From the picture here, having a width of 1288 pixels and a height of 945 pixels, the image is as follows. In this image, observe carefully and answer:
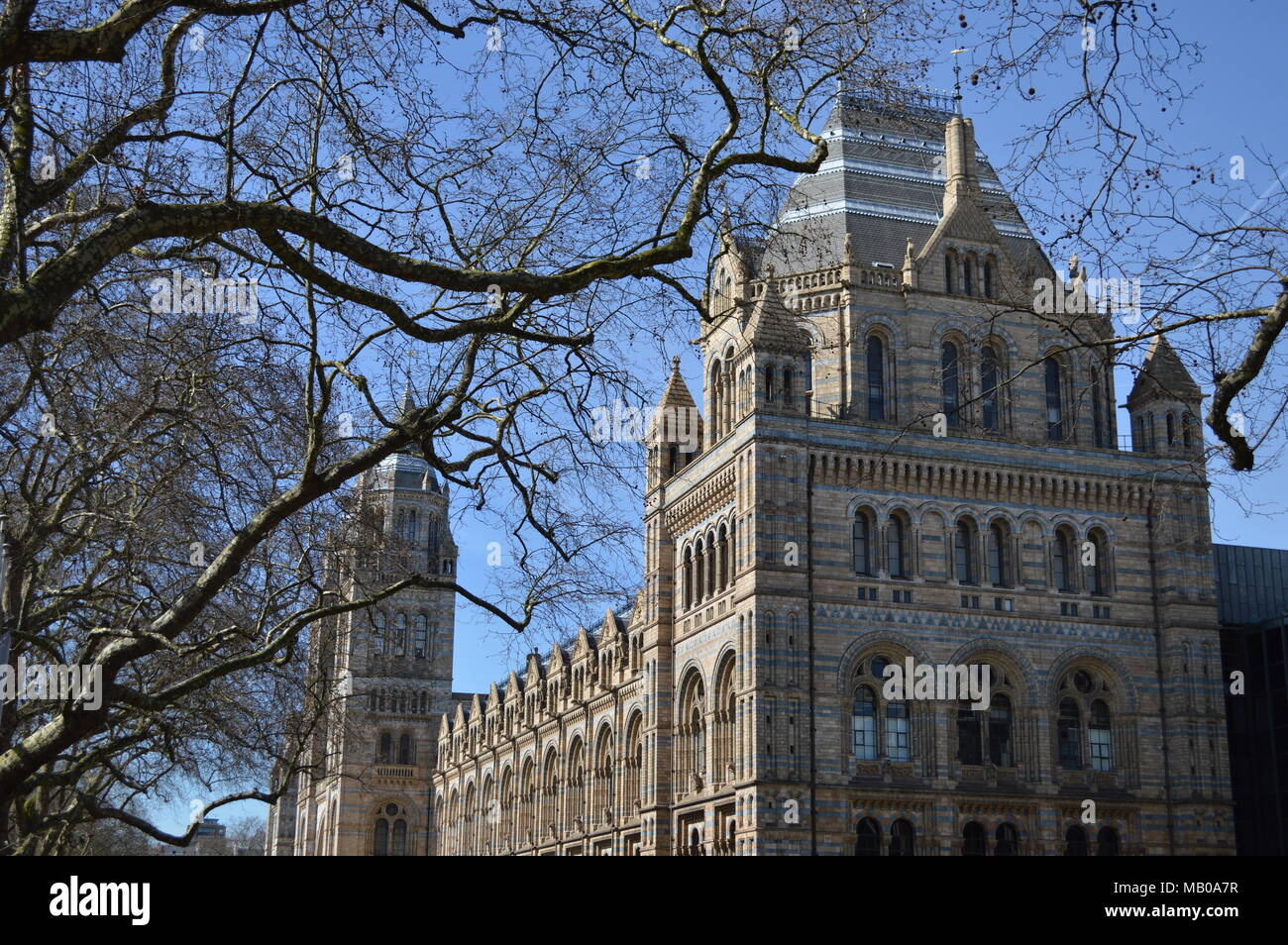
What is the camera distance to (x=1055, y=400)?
2108 inches

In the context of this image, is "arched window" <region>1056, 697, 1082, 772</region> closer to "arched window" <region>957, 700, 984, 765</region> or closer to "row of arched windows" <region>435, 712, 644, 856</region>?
"arched window" <region>957, 700, 984, 765</region>

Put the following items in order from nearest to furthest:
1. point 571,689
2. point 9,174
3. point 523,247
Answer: point 9,174, point 523,247, point 571,689

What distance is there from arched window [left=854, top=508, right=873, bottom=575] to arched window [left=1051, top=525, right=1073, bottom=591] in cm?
646

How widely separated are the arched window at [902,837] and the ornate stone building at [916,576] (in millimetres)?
82

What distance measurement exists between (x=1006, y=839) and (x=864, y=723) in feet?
19.1

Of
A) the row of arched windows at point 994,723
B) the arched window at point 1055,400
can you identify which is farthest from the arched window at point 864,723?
A: the arched window at point 1055,400

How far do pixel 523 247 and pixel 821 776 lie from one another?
3177 cm

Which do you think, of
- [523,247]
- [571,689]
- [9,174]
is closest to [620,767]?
[571,689]

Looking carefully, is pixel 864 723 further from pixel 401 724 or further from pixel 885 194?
pixel 401 724

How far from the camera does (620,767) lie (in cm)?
6162

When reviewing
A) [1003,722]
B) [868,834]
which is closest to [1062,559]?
[1003,722]

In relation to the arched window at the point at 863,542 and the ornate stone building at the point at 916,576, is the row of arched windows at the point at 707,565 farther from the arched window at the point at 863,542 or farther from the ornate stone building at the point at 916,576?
the arched window at the point at 863,542
